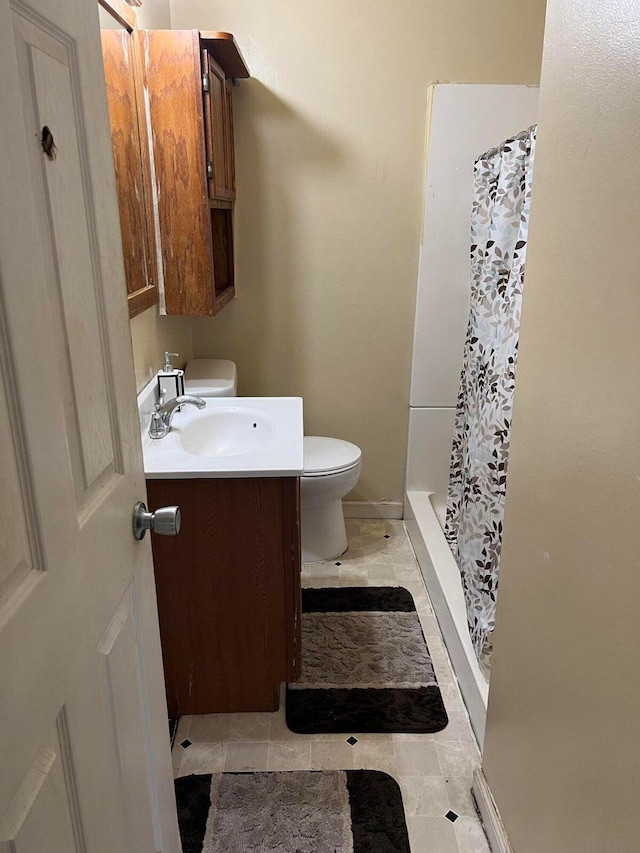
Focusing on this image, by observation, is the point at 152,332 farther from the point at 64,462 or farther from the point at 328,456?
the point at 64,462

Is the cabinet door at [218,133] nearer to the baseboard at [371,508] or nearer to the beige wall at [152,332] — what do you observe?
the beige wall at [152,332]

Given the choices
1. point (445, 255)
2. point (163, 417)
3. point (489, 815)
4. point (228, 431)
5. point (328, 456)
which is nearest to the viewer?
point (489, 815)

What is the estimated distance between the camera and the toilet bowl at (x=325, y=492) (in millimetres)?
2467

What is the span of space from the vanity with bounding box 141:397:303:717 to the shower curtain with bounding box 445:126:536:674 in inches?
22.1

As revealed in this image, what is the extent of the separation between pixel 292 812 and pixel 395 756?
0.32m

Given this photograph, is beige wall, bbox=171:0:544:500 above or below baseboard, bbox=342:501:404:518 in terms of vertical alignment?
above

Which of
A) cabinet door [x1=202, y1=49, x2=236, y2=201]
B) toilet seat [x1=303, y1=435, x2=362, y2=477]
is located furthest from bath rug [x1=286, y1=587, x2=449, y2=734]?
cabinet door [x1=202, y1=49, x2=236, y2=201]

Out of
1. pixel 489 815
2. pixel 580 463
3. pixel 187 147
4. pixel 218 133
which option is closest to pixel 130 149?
pixel 187 147

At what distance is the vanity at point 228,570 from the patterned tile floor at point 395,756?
73mm

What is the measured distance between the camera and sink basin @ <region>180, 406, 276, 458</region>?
1967mm

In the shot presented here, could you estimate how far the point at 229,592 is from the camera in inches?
68.4

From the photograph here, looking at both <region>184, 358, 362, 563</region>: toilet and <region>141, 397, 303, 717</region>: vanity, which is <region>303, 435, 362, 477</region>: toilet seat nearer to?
<region>184, 358, 362, 563</region>: toilet

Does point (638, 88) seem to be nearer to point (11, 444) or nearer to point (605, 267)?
point (605, 267)

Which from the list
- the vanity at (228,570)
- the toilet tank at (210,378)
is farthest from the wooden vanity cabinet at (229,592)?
the toilet tank at (210,378)
